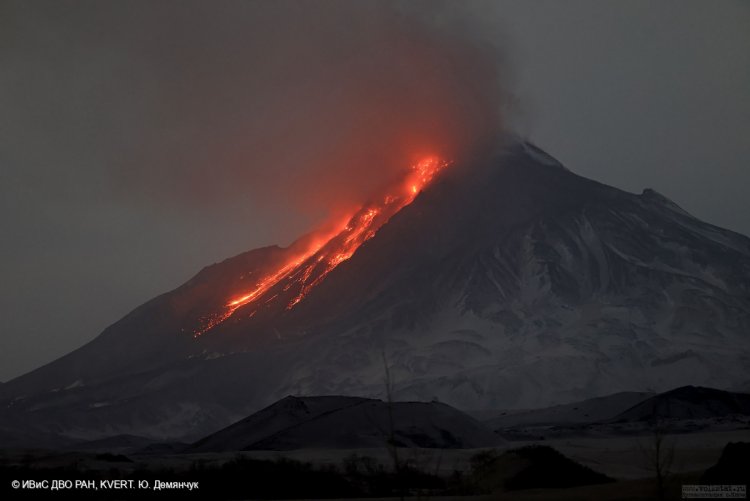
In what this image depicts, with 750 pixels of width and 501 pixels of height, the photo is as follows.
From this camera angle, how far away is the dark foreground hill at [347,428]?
166 ft

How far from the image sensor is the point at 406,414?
56344 millimetres

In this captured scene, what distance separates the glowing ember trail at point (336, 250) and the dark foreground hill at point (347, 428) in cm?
8684

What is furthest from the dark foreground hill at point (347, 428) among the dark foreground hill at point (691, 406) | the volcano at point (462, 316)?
the volcano at point (462, 316)

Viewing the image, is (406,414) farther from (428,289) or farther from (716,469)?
(428,289)

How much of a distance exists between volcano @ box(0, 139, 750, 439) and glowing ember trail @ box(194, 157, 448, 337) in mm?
448

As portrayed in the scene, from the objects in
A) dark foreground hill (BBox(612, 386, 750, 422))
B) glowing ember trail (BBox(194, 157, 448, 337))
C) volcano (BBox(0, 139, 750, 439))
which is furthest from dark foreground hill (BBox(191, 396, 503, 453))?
glowing ember trail (BBox(194, 157, 448, 337))

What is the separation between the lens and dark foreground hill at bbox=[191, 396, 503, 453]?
50.6 m

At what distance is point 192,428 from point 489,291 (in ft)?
166

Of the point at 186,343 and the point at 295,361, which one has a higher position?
the point at 186,343

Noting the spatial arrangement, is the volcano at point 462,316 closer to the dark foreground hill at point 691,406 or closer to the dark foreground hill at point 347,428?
the dark foreground hill at point 691,406

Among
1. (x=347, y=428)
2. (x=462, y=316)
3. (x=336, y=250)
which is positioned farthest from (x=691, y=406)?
(x=336, y=250)

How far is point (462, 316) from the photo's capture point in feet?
412

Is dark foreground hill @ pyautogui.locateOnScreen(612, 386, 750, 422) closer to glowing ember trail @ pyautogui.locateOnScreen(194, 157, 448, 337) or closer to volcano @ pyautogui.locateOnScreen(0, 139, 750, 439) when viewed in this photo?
volcano @ pyautogui.locateOnScreen(0, 139, 750, 439)

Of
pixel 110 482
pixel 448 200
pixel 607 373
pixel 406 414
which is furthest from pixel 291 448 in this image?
pixel 448 200
